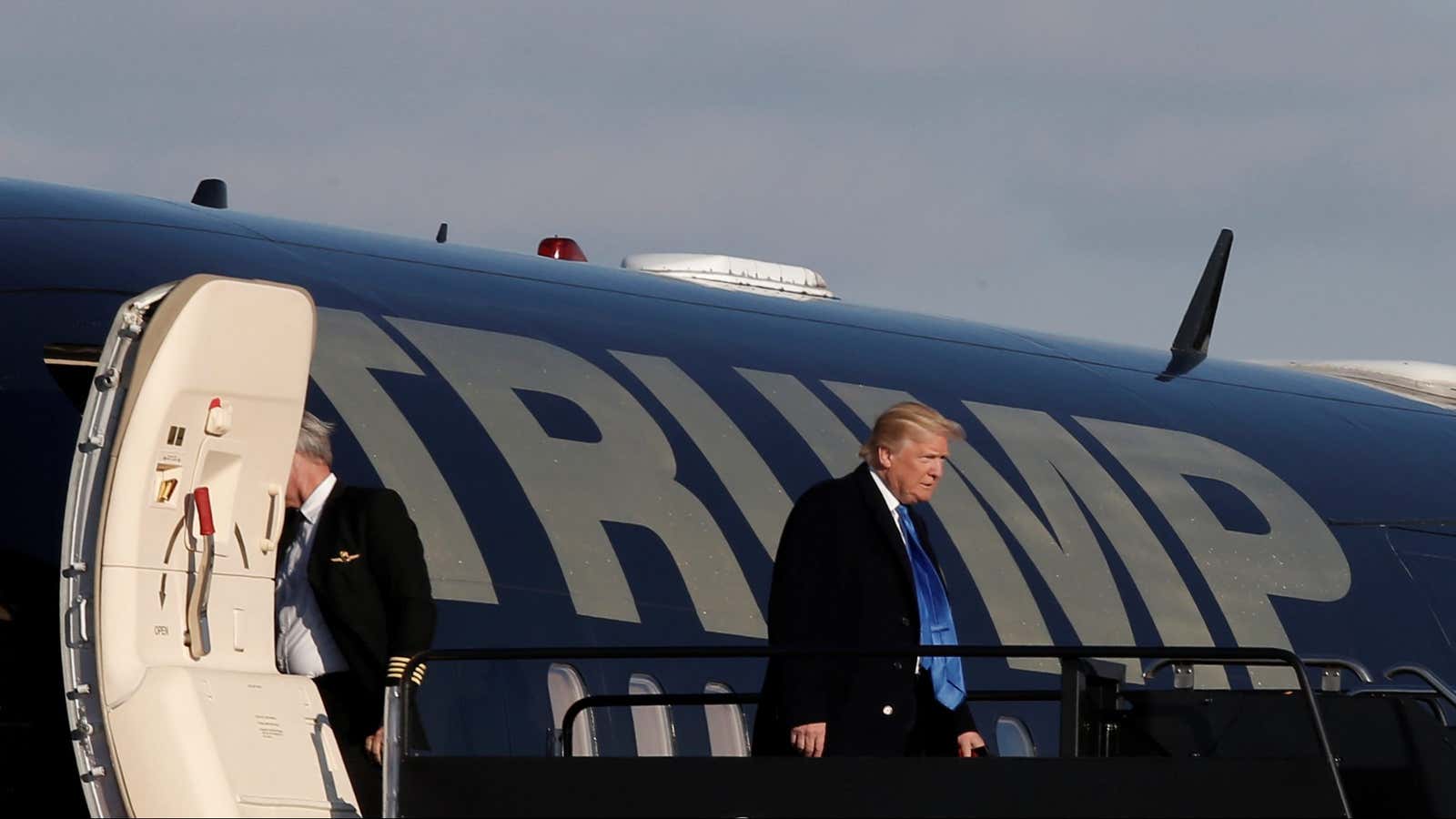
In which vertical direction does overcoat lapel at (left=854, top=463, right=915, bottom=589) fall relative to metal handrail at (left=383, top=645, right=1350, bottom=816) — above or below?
above

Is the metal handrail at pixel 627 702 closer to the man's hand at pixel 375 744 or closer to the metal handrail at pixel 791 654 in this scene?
the man's hand at pixel 375 744

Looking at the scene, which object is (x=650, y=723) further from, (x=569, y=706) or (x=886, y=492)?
(x=886, y=492)

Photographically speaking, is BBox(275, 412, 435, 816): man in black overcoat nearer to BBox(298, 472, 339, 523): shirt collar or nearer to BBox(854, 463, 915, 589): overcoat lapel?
BBox(298, 472, 339, 523): shirt collar

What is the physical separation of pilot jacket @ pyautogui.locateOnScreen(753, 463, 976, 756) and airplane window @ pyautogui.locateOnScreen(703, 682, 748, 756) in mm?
1992

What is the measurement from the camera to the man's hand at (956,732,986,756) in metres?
6.88

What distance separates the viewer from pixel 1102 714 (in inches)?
274

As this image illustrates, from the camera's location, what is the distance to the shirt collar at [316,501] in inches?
277

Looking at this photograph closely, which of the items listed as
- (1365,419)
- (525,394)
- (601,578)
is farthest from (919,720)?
(1365,419)

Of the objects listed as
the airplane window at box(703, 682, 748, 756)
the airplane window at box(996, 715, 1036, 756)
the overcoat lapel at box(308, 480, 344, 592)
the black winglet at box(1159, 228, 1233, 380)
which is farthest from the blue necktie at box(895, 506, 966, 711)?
the black winglet at box(1159, 228, 1233, 380)

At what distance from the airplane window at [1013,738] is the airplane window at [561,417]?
2.32 metres

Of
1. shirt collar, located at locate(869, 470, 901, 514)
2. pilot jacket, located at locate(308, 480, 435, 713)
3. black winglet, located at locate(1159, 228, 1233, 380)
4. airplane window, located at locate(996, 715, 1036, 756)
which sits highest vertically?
black winglet, located at locate(1159, 228, 1233, 380)

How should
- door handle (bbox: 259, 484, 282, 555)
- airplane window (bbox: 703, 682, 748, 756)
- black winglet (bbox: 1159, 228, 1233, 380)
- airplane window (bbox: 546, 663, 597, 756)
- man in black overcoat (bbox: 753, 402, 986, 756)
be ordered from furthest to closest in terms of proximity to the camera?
black winglet (bbox: 1159, 228, 1233, 380) → airplane window (bbox: 703, 682, 748, 756) → airplane window (bbox: 546, 663, 597, 756) → man in black overcoat (bbox: 753, 402, 986, 756) → door handle (bbox: 259, 484, 282, 555)

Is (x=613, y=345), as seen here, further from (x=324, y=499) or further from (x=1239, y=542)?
(x=1239, y=542)

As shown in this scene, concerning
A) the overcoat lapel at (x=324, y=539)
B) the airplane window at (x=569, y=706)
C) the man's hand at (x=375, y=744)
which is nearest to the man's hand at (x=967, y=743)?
the airplane window at (x=569, y=706)
